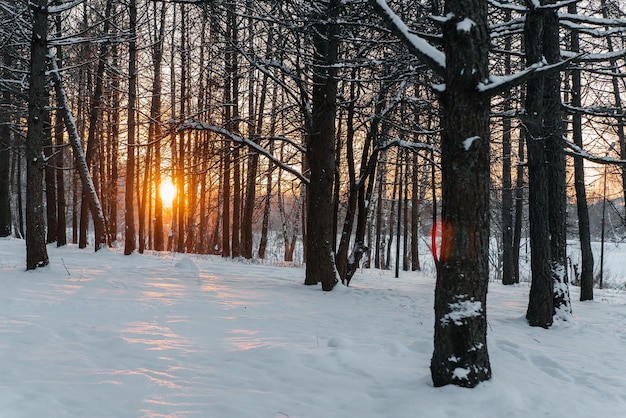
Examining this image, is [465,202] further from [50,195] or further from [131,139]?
[50,195]

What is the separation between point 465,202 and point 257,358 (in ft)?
8.22

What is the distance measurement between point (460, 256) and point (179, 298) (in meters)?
5.00

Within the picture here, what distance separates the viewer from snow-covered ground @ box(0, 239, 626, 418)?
317cm

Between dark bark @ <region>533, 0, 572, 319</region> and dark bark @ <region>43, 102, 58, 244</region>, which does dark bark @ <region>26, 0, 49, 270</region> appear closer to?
dark bark @ <region>43, 102, 58, 244</region>

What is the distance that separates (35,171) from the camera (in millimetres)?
8133

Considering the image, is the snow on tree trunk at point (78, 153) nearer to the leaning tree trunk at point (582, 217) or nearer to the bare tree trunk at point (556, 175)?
the bare tree trunk at point (556, 175)

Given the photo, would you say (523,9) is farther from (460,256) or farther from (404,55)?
(460,256)

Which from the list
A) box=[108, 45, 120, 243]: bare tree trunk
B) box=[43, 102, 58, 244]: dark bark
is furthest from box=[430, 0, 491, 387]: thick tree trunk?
box=[43, 102, 58, 244]: dark bark

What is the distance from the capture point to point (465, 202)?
3.51 m

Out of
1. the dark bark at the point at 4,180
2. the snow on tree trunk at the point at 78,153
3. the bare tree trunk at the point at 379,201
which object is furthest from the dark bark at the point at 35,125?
the bare tree trunk at the point at 379,201

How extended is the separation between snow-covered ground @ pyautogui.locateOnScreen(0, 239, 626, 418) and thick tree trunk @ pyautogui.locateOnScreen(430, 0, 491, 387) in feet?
1.17

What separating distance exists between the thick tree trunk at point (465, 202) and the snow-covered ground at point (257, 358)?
0.36 metres

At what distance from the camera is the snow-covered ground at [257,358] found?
3.17 meters

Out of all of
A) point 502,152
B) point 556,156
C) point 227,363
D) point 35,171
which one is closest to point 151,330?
point 227,363
